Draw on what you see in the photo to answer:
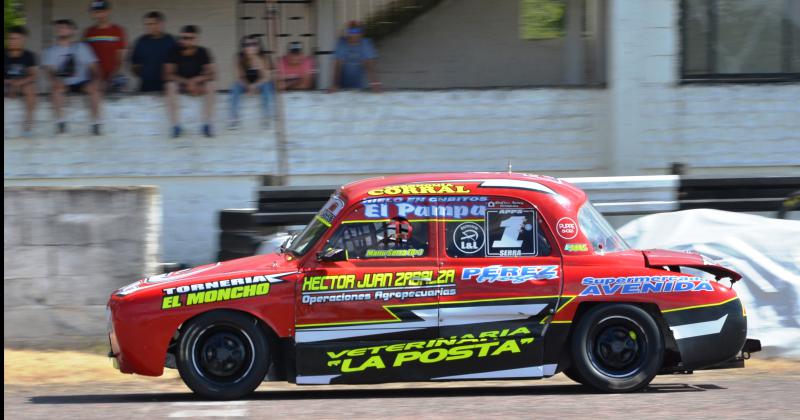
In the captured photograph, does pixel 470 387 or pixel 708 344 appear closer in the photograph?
pixel 708 344

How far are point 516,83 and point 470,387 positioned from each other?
9.13 metres

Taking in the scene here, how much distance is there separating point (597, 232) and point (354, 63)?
748 cm

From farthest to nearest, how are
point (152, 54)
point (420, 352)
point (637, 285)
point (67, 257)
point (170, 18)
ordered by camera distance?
1. point (170, 18)
2. point (152, 54)
3. point (67, 257)
4. point (637, 285)
5. point (420, 352)

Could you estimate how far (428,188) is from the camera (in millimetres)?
7668

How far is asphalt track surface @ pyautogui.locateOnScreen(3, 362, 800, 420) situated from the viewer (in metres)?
6.99

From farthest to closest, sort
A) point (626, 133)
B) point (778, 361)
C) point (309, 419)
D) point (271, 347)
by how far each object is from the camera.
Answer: point (626, 133) → point (778, 361) → point (271, 347) → point (309, 419)

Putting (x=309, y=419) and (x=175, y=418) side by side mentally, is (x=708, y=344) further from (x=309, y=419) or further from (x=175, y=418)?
(x=175, y=418)

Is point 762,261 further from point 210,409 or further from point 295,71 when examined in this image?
point 295,71

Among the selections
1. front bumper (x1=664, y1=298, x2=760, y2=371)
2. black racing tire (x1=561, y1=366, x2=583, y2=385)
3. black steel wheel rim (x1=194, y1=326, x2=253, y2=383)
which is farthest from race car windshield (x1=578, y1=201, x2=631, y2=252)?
black steel wheel rim (x1=194, y1=326, x2=253, y2=383)

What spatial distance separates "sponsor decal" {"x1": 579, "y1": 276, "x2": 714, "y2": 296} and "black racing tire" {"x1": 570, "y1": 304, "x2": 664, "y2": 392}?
0.38 ft

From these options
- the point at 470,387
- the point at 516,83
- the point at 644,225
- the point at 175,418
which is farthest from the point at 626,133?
the point at 175,418

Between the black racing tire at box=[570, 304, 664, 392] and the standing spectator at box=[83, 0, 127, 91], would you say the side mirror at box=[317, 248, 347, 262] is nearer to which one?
the black racing tire at box=[570, 304, 664, 392]

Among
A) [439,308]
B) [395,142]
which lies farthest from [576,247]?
[395,142]

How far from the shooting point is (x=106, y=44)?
47.3ft
